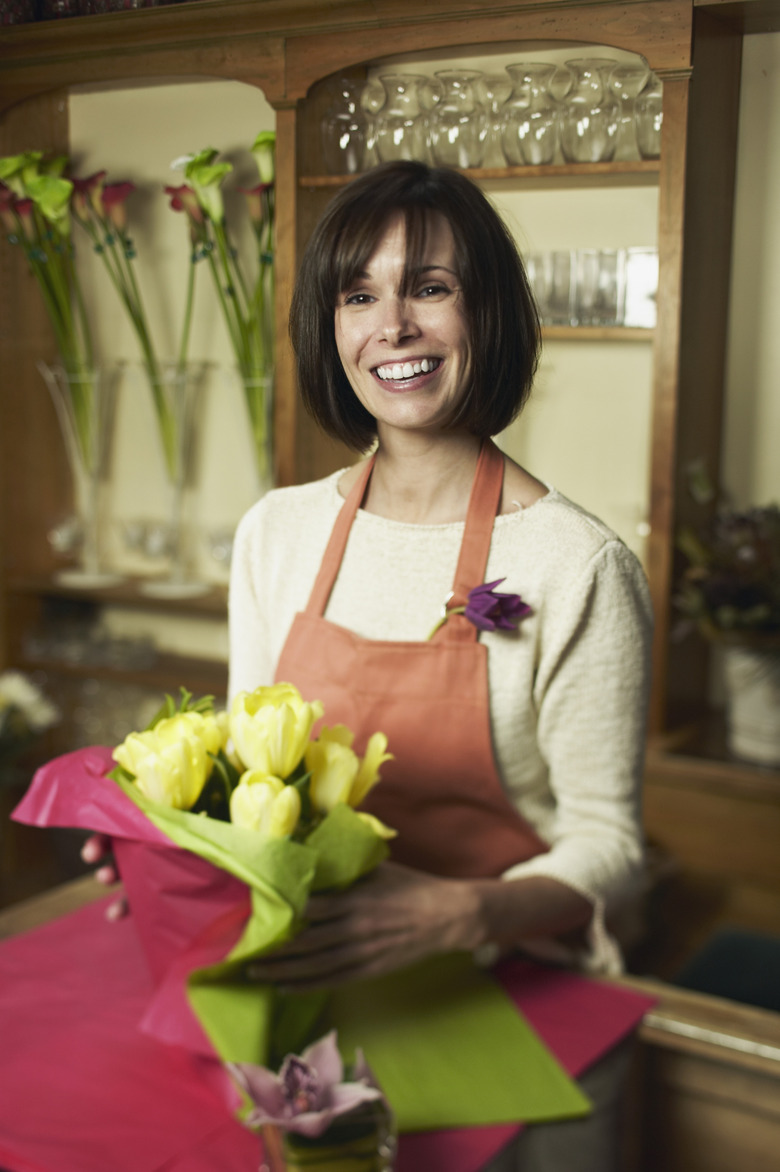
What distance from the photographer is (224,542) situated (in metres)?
0.63

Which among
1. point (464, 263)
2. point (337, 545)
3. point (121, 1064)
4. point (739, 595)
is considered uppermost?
point (464, 263)

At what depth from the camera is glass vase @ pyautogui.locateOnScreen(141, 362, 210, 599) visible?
1.92 ft

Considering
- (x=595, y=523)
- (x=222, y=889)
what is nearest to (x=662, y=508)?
(x=595, y=523)

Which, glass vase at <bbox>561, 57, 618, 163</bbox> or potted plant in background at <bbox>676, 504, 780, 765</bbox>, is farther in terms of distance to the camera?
potted plant in background at <bbox>676, 504, 780, 765</bbox>

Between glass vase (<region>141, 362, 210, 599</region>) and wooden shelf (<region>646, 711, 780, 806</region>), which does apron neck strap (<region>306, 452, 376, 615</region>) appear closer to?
glass vase (<region>141, 362, 210, 599</region>)

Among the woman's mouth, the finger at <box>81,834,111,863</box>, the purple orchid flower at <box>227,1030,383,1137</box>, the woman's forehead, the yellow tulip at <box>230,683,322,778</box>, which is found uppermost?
the woman's forehead

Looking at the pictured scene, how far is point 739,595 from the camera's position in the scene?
3.32ft

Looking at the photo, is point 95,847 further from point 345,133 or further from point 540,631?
point 345,133

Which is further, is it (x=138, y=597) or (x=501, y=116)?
(x=138, y=597)

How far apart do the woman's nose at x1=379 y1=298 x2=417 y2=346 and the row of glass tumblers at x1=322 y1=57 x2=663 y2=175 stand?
0.08 meters

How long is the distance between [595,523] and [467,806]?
16 centimetres

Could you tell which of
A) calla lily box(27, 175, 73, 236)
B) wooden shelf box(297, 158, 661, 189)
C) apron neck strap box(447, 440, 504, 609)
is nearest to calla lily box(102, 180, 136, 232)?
calla lily box(27, 175, 73, 236)

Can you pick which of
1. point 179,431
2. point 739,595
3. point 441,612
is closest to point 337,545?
point 441,612

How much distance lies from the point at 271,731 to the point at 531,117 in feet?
0.89
